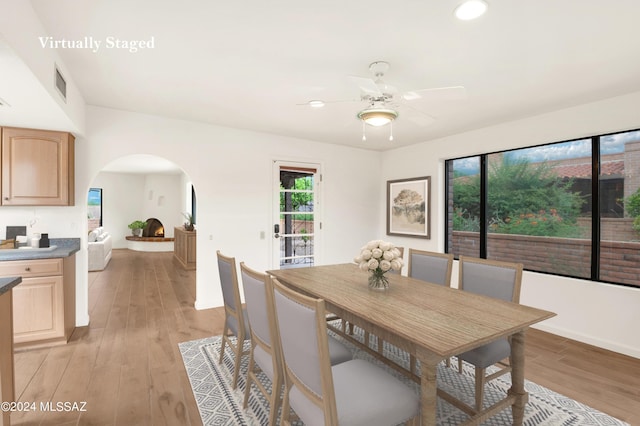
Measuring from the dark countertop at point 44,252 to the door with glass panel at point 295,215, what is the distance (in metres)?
2.46

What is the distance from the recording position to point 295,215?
5.11 meters

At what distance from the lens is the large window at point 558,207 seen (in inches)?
125

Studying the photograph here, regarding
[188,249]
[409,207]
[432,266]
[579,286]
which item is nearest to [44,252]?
[432,266]

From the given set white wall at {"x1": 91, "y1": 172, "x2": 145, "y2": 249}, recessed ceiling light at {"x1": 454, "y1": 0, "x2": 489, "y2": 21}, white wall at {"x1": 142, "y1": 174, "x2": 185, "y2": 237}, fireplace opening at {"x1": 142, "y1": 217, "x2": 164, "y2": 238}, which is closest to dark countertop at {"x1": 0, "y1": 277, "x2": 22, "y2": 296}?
recessed ceiling light at {"x1": 454, "y1": 0, "x2": 489, "y2": 21}

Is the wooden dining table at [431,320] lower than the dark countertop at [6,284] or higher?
lower

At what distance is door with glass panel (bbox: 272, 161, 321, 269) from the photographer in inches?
191

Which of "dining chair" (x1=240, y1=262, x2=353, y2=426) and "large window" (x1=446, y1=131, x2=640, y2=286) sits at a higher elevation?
"large window" (x1=446, y1=131, x2=640, y2=286)

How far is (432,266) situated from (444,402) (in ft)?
3.63

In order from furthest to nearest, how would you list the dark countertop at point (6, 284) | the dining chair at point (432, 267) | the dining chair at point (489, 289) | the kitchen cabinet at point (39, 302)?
the kitchen cabinet at point (39, 302)
the dining chair at point (432, 267)
the dining chair at point (489, 289)
the dark countertop at point (6, 284)

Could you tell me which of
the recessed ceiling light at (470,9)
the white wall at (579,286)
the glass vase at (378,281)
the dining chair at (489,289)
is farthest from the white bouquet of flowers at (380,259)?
the white wall at (579,286)

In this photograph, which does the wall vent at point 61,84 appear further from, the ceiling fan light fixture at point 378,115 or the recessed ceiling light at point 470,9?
the recessed ceiling light at point 470,9

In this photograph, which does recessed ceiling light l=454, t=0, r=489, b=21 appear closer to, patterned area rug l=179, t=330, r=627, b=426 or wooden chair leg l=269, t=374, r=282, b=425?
wooden chair leg l=269, t=374, r=282, b=425

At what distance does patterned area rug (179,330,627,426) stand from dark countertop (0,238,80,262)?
1624mm

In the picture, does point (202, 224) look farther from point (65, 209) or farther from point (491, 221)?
point (491, 221)
